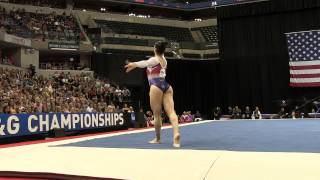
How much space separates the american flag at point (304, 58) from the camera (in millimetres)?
17625

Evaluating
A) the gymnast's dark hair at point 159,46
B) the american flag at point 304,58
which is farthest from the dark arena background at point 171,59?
the gymnast's dark hair at point 159,46

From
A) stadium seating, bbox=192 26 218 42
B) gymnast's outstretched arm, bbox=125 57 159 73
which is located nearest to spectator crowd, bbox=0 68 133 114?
gymnast's outstretched arm, bbox=125 57 159 73

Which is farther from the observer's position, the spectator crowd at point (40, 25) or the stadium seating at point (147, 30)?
the stadium seating at point (147, 30)

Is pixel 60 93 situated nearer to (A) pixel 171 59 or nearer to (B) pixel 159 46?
(A) pixel 171 59

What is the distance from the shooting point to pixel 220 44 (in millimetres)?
20609

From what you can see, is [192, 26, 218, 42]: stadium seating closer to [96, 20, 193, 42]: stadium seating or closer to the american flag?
[96, 20, 193, 42]: stadium seating

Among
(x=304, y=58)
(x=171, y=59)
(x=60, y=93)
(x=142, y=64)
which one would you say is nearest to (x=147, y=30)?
(x=171, y=59)

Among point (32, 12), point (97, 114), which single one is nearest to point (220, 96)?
point (32, 12)

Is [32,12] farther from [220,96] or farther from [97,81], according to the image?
[220,96]

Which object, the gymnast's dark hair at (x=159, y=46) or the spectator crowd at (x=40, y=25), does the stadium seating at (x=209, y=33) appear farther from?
the gymnast's dark hair at (x=159, y=46)

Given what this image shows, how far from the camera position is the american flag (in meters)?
17.6

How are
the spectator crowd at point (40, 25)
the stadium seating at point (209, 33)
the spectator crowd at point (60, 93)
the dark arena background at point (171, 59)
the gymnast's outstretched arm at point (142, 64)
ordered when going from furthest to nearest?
1. the stadium seating at point (209, 33)
2. the spectator crowd at point (40, 25)
3. the dark arena background at point (171, 59)
4. the spectator crowd at point (60, 93)
5. the gymnast's outstretched arm at point (142, 64)

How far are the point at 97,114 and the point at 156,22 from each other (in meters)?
18.8

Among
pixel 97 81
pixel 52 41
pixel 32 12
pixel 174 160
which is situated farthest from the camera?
pixel 32 12
